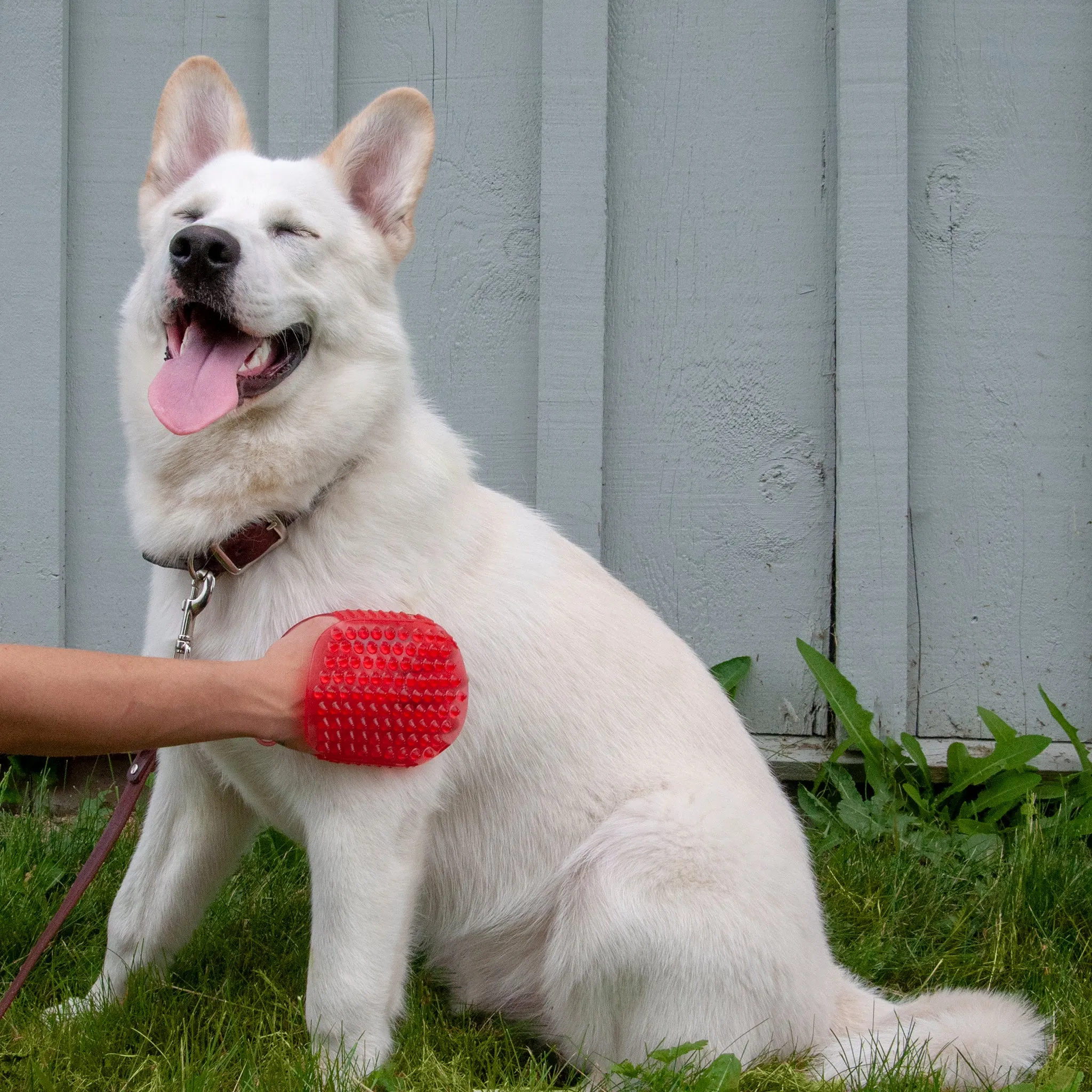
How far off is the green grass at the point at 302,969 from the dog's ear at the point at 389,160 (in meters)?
1.60

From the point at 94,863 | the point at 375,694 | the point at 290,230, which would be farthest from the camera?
the point at 290,230

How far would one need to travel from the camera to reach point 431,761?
6.77ft

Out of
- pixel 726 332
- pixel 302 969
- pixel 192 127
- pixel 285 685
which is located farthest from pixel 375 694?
pixel 726 332

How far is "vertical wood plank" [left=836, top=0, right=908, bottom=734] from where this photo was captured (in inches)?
131

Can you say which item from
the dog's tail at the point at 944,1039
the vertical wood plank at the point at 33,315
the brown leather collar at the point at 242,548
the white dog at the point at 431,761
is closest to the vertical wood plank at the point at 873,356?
the white dog at the point at 431,761

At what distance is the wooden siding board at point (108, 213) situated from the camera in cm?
353

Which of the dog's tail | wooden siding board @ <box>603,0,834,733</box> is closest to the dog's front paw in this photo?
the dog's tail

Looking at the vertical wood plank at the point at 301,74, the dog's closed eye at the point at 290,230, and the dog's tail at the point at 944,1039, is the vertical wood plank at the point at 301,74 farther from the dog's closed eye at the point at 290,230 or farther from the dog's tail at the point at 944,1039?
the dog's tail at the point at 944,1039

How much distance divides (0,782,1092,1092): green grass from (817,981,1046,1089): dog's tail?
7cm

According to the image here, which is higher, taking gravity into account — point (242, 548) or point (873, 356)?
point (873, 356)

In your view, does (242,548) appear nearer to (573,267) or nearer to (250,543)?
(250,543)

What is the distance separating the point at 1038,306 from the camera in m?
3.44

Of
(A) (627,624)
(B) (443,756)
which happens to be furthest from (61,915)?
(A) (627,624)

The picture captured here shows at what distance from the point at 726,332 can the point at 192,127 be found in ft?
5.81
